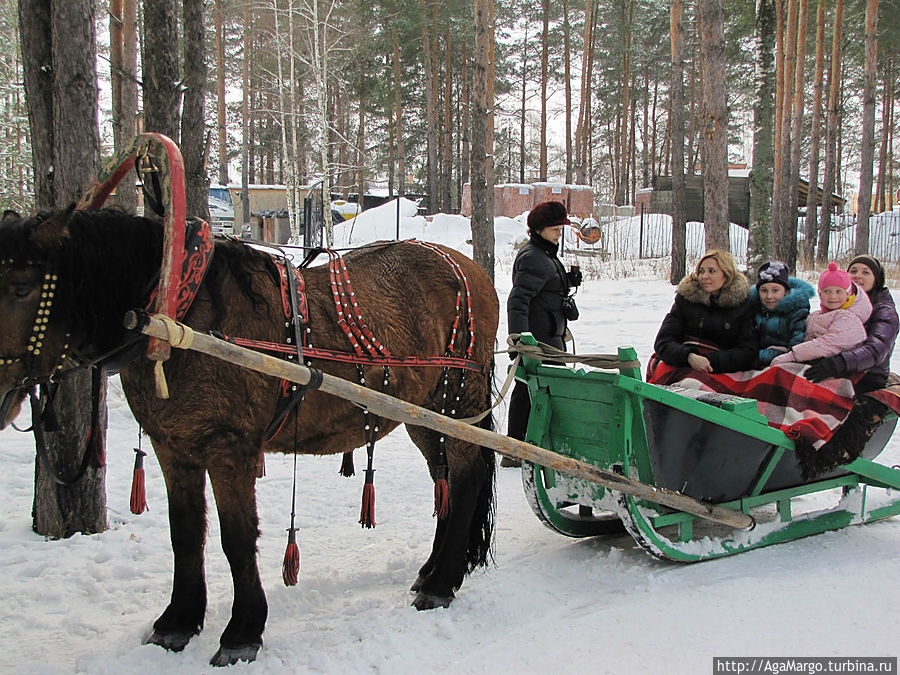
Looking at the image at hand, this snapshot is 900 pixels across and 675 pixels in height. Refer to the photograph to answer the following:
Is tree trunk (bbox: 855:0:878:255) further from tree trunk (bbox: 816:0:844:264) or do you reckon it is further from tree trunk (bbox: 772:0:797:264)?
tree trunk (bbox: 772:0:797:264)

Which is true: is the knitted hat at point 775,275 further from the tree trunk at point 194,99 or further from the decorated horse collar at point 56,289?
the tree trunk at point 194,99

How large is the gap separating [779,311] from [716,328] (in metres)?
0.37

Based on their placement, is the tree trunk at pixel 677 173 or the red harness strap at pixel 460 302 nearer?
the red harness strap at pixel 460 302

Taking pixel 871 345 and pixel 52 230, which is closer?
pixel 52 230

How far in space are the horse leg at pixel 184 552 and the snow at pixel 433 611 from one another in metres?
0.07

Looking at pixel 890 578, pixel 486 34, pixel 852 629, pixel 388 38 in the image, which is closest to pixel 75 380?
pixel 852 629

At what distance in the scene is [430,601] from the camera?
10.3 ft

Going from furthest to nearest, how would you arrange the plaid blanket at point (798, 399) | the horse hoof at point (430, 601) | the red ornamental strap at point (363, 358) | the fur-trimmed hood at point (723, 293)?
the fur-trimmed hood at point (723, 293), the plaid blanket at point (798, 399), the horse hoof at point (430, 601), the red ornamental strap at point (363, 358)

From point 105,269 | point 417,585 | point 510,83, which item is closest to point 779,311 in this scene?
point 417,585

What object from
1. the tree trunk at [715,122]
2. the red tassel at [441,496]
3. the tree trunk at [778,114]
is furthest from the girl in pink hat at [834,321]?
the tree trunk at [778,114]

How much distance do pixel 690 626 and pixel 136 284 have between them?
7.78 feet

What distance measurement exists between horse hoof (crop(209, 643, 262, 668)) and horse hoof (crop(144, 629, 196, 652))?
0.18 meters

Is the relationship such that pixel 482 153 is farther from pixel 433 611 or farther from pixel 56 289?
pixel 56 289

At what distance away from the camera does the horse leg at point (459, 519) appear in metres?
3.24
